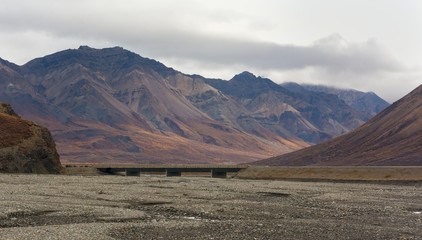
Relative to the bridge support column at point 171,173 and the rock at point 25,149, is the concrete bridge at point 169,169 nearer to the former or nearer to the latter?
the bridge support column at point 171,173

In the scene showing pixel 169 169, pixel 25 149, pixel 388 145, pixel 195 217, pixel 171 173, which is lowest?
pixel 171 173

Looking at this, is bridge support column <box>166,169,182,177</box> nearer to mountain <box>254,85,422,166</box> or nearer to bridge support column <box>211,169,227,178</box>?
bridge support column <box>211,169,227,178</box>

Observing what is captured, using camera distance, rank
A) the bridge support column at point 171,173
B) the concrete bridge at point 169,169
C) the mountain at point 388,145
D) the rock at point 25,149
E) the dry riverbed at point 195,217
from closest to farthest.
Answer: the dry riverbed at point 195,217
the rock at point 25,149
the concrete bridge at point 169,169
the bridge support column at point 171,173
the mountain at point 388,145

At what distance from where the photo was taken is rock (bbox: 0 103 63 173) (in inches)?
2650

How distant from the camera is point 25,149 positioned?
2746 inches

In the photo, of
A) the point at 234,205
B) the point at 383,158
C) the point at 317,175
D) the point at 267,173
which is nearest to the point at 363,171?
the point at 317,175

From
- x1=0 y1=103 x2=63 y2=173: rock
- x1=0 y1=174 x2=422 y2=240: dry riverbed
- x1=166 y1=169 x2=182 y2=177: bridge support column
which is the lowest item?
x1=166 y1=169 x2=182 y2=177: bridge support column

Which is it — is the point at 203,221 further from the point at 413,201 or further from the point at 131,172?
the point at 131,172

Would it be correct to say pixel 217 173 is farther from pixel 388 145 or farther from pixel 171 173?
pixel 388 145

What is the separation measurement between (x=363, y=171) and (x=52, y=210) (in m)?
53.0

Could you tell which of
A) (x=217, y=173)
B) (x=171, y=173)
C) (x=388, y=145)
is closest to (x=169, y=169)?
(x=171, y=173)

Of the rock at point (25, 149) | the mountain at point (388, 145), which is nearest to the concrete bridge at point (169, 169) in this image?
the rock at point (25, 149)

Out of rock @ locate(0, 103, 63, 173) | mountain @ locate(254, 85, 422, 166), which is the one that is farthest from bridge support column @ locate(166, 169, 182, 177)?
mountain @ locate(254, 85, 422, 166)

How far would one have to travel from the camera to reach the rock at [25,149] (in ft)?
221
